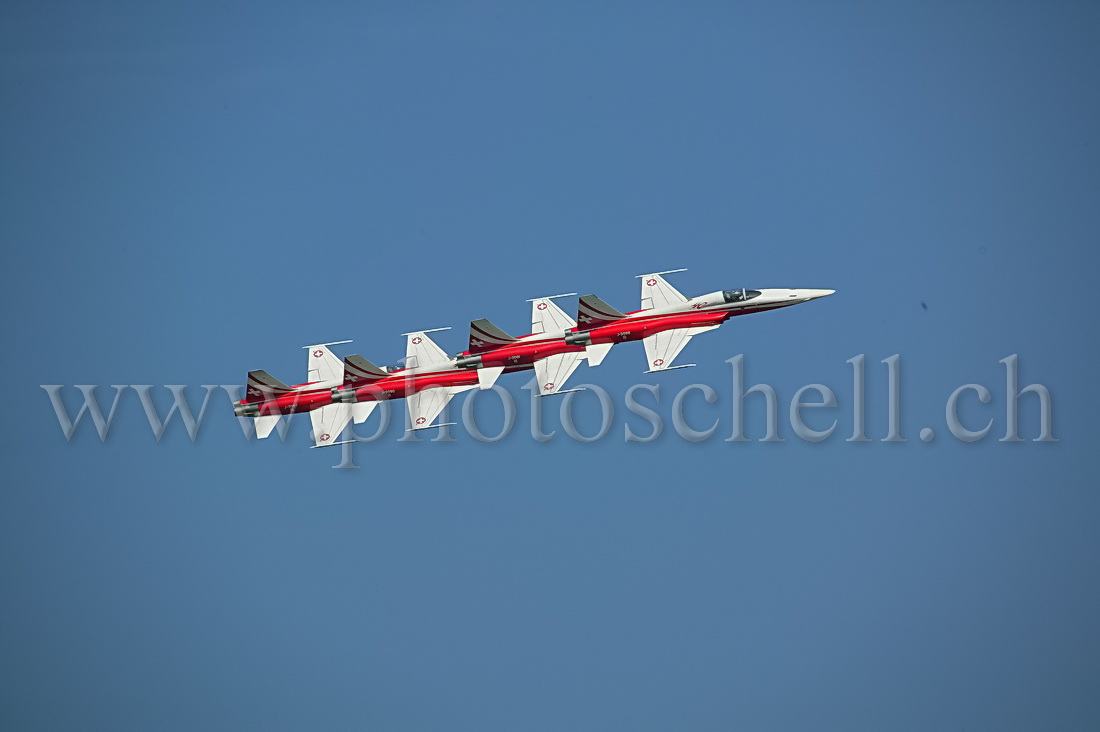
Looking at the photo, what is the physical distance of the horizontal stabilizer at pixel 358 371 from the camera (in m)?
59.6

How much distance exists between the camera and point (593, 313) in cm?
5859

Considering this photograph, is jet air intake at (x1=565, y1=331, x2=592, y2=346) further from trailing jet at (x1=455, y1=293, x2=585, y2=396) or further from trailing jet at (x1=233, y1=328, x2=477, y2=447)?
trailing jet at (x1=233, y1=328, x2=477, y2=447)

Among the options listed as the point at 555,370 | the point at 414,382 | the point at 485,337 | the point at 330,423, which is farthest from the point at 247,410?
the point at 555,370

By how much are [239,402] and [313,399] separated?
3343mm

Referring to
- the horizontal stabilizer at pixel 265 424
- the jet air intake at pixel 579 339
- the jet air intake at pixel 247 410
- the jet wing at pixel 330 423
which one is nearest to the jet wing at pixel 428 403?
the jet wing at pixel 330 423

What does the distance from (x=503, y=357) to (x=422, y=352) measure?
11.7ft

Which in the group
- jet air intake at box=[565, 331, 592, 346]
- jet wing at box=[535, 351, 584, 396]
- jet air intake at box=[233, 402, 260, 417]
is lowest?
jet air intake at box=[233, 402, 260, 417]

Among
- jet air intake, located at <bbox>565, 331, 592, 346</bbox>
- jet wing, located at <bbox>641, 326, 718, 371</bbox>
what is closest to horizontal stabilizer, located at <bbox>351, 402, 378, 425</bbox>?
jet air intake, located at <bbox>565, 331, 592, 346</bbox>

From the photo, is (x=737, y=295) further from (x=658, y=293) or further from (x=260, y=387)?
(x=260, y=387)

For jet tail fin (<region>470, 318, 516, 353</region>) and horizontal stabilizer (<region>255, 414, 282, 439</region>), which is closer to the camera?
jet tail fin (<region>470, 318, 516, 353</region>)

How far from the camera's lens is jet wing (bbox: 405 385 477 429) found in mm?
58844

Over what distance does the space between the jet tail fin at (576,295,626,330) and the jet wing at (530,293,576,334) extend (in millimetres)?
624

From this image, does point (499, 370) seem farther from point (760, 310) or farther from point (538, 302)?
point (760, 310)

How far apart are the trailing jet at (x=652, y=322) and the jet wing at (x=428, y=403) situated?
217 inches
